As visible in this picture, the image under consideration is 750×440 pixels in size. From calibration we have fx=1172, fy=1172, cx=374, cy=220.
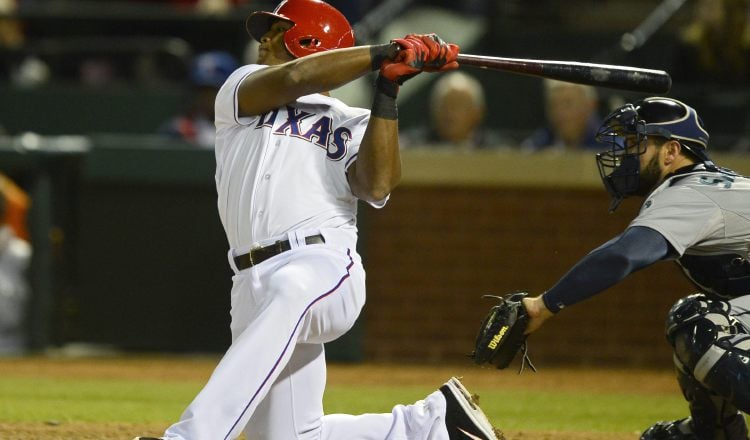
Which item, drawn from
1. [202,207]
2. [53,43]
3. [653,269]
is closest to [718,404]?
[653,269]

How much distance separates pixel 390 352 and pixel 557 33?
4054mm

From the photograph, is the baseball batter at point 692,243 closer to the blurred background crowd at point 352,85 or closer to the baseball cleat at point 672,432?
the baseball cleat at point 672,432

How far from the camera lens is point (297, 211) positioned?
11.3 feet

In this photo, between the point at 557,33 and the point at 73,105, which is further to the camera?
the point at 557,33

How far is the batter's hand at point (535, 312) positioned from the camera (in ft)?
11.1

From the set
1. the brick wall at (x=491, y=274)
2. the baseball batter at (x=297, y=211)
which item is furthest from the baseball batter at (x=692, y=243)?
the brick wall at (x=491, y=274)

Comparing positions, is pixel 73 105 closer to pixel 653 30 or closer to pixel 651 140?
pixel 653 30

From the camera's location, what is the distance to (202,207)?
8195 mm

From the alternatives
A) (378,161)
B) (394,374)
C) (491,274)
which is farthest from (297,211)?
(491,274)

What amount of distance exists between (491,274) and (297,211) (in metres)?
4.74

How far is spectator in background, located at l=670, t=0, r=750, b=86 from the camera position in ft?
29.4

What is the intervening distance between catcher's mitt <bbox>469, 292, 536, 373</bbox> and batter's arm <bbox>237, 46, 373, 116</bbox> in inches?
31.0

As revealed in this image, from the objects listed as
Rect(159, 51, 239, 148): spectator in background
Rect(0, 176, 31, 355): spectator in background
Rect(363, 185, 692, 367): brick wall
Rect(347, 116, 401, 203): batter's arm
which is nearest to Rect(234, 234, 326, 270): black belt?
Rect(347, 116, 401, 203): batter's arm

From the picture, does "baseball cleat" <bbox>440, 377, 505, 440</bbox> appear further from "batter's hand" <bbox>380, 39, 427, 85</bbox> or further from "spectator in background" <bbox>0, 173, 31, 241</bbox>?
"spectator in background" <bbox>0, 173, 31, 241</bbox>
